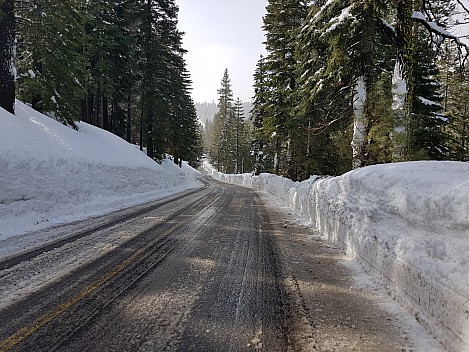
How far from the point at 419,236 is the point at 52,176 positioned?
1087 centimetres

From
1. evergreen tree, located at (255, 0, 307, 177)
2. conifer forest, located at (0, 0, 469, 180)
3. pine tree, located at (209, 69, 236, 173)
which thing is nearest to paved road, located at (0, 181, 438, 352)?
conifer forest, located at (0, 0, 469, 180)

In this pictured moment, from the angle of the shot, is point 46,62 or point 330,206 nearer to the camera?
point 330,206

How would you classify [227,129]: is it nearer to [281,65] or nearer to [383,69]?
[281,65]

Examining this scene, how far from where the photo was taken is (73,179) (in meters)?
12.4

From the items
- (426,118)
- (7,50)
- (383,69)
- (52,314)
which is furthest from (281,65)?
(52,314)

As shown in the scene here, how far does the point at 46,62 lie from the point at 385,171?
1609 centimetres

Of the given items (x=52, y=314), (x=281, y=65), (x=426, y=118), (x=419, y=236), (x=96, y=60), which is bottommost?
(x=52, y=314)

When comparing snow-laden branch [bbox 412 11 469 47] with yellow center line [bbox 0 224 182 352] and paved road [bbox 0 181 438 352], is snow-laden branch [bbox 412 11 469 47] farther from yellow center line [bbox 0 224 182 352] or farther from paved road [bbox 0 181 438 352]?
yellow center line [bbox 0 224 182 352]

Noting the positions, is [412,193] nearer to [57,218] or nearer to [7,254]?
[7,254]

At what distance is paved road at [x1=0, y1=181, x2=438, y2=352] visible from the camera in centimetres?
320

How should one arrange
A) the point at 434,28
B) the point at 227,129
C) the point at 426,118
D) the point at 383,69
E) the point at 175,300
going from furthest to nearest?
the point at 227,129
the point at 383,69
the point at 426,118
the point at 434,28
the point at 175,300

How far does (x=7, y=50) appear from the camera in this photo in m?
12.5

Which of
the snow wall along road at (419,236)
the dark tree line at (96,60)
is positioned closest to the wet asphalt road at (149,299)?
the snow wall along road at (419,236)

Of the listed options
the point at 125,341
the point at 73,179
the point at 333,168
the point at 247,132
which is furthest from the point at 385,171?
the point at 247,132
